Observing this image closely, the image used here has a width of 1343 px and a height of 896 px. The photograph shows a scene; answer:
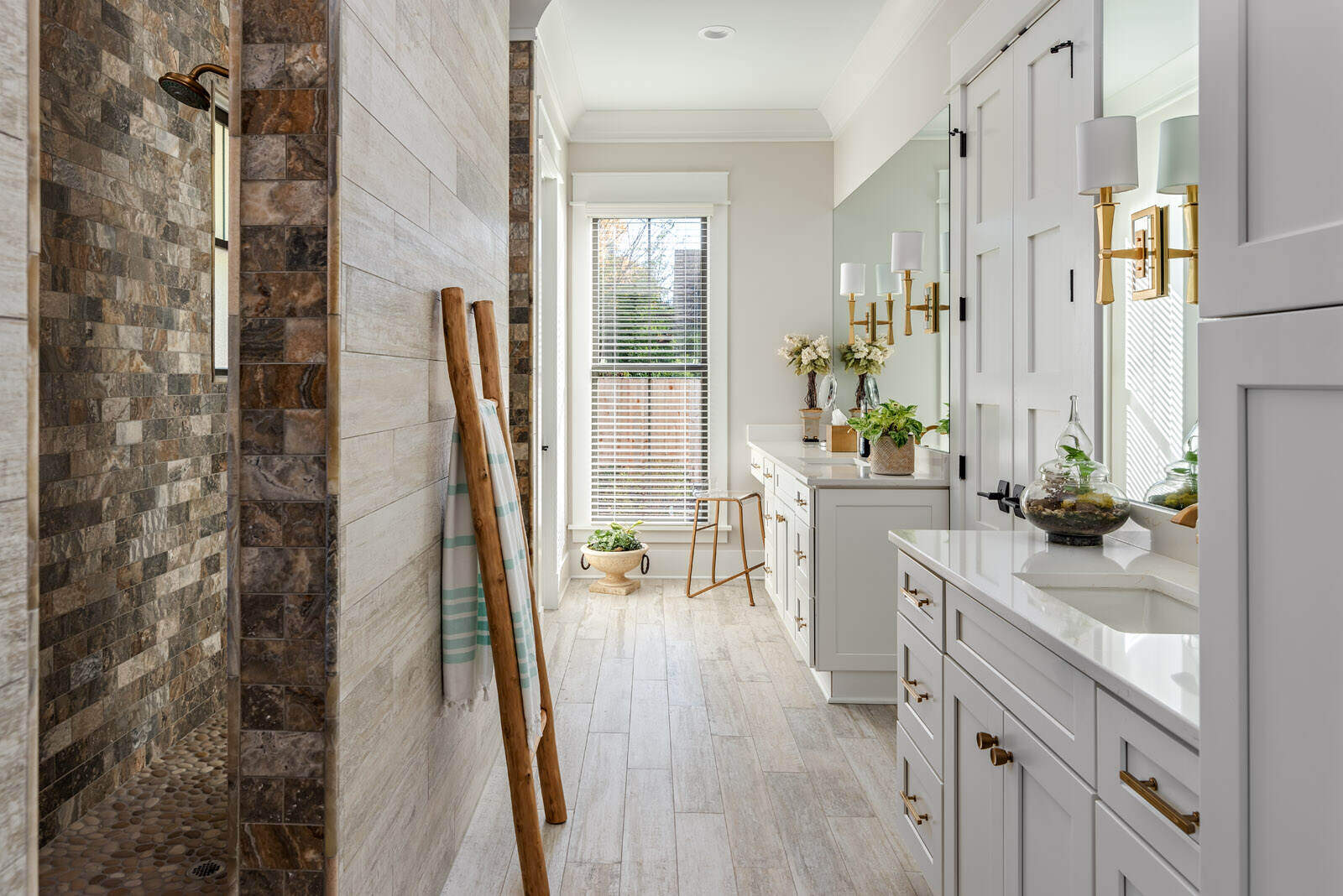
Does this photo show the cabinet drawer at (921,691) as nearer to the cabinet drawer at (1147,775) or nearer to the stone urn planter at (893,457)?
the cabinet drawer at (1147,775)

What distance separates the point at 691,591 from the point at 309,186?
398 cm

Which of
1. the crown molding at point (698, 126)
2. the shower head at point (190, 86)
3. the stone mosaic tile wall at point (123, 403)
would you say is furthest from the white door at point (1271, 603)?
the crown molding at point (698, 126)

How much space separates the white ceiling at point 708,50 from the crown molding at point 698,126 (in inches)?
2.4

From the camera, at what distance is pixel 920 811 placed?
1.92 meters

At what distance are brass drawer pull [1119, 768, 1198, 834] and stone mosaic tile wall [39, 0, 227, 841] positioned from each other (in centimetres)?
179

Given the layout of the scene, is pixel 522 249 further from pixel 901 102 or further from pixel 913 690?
pixel 913 690

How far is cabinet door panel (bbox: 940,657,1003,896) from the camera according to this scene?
4.90ft

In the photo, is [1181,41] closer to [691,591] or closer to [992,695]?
[992,695]

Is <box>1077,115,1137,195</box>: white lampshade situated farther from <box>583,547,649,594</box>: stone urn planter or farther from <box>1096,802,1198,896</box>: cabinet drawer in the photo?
<box>583,547,649,594</box>: stone urn planter

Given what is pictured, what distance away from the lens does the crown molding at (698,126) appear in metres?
5.05

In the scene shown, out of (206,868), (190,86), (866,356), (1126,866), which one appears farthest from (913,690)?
(866,356)

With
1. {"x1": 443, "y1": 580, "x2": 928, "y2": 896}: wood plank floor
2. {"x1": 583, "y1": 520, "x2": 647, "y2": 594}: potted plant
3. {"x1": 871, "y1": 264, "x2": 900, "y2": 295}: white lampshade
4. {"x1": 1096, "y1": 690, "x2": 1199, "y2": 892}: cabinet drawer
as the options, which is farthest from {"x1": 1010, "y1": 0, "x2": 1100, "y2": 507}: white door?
{"x1": 583, "y1": 520, "x2": 647, "y2": 594}: potted plant

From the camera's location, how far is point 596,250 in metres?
5.17

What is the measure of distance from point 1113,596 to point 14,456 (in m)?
1.75
